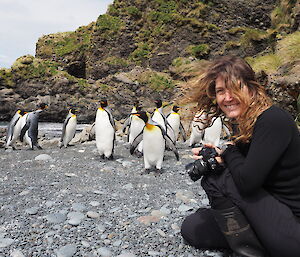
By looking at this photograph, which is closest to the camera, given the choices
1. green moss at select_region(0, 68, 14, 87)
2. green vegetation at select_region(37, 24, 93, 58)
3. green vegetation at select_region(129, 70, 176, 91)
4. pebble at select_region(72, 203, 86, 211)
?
pebble at select_region(72, 203, 86, 211)

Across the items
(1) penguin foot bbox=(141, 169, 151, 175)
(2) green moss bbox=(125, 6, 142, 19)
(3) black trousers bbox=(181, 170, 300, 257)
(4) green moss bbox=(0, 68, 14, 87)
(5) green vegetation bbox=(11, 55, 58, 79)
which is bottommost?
(1) penguin foot bbox=(141, 169, 151, 175)

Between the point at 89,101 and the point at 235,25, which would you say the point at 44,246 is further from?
the point at 235,25

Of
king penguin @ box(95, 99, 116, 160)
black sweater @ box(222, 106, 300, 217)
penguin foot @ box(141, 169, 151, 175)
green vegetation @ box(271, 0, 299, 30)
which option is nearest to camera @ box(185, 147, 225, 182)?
black sweater @ box(222, 106, 300, 217)

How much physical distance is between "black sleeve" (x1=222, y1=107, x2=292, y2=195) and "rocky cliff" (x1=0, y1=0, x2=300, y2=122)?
16348 mm

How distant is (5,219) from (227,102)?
7.53 ft

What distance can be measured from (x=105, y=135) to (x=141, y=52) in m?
20.5

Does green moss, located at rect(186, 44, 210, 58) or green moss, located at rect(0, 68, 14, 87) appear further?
green moss, located at rect(186, 44, 210, 58)

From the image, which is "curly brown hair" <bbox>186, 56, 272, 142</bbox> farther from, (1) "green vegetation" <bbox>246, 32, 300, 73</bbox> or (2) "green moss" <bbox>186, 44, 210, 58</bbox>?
(2) "green moss" <bbox>186, 44, 210, 58</bbox>

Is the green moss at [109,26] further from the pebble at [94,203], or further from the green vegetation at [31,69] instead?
the pebble at [94,203]

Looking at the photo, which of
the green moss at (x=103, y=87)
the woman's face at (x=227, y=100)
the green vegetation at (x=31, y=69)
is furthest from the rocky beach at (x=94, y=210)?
the green vegetation at (x=31, y=69)

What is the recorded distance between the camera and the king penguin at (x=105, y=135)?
6.24m

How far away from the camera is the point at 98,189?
384 cm

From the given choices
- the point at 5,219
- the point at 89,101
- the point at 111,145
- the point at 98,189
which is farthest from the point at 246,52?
the point at 5,219

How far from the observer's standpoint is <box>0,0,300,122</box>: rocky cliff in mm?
21481
